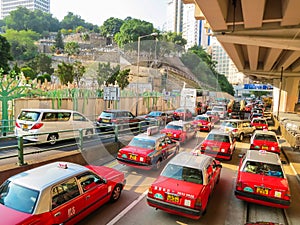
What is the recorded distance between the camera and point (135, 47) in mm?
27703

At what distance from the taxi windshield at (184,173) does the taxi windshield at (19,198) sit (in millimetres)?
3155

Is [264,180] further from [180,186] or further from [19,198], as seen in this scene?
[19,198]

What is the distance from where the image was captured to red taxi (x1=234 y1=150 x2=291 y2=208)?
605cm

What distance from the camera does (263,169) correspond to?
6922mm

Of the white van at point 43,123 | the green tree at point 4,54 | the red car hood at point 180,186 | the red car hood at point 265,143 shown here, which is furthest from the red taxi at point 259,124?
the green tree at point 4,54

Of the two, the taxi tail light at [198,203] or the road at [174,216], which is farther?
the road at [174,216]

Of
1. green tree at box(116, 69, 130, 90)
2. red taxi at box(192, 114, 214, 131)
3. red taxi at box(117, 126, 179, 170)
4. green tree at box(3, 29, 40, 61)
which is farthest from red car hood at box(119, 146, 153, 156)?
green tree at box(3, 29, 40, 61)

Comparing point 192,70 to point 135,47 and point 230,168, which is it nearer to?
point 135,47

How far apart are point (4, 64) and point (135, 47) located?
2775cm

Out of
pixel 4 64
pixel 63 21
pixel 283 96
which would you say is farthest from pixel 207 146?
pixel 63 21

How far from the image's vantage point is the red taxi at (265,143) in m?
11.7

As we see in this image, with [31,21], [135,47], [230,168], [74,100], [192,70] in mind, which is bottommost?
[230,168]

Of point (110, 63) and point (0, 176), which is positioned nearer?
point (0, 176)

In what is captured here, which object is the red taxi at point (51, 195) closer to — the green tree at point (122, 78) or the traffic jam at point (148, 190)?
the traffic jam at point (148, 190)
